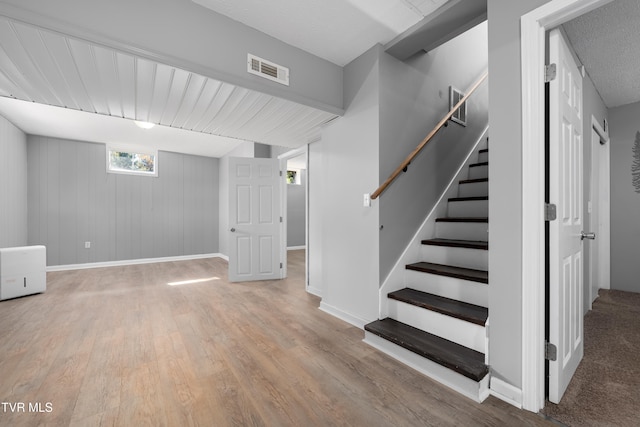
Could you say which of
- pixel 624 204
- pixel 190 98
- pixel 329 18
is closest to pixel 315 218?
pixel 190 98

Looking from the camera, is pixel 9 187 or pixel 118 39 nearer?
pixel 118 39

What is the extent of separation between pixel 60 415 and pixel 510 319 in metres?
2.54

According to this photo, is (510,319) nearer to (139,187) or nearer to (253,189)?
(253,189)

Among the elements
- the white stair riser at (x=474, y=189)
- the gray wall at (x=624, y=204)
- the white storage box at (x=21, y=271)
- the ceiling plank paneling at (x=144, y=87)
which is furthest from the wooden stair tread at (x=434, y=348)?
the white storage box at (x=21, y=271)

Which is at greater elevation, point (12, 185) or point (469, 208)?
point (12, 185)

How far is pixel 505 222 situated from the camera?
59.2 inches

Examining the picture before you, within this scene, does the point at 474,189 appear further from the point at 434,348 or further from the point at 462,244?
the point at 434,348

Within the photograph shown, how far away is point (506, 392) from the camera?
4.89 feet

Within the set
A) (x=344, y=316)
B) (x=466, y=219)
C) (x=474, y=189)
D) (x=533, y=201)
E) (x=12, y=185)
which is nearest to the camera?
(x=533, y=201)

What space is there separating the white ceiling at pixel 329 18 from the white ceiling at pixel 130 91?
54 centimetres

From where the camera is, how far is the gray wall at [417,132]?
241 cm

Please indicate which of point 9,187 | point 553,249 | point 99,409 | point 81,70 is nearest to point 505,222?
point 553,249

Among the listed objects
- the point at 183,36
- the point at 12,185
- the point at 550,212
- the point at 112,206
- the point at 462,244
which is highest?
the point at 183,36

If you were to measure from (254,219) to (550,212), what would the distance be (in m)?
3.85
